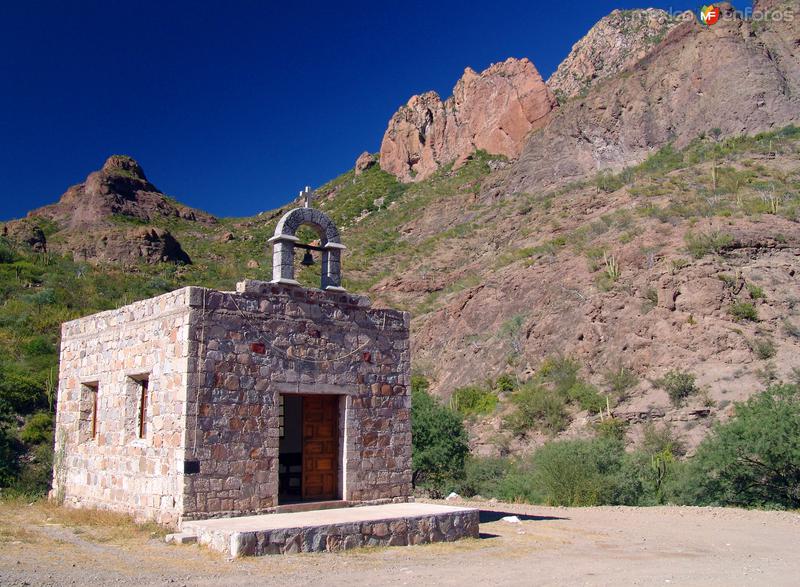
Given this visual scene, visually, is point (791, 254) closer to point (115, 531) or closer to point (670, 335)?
point (670, 335)

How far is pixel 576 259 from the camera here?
102ft

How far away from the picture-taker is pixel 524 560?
946 cm

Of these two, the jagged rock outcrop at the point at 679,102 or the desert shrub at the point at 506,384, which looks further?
the jagged rock outcrop at the point at 679,102

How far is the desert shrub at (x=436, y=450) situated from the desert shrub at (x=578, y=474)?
3.07 m

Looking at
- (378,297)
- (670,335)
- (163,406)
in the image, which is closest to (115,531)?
(163,406)

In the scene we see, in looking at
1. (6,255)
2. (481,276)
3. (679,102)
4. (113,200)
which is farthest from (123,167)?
(679,102)

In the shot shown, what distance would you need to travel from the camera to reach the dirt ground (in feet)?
25.9

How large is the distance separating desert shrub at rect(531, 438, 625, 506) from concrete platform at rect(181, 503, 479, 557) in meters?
5.51

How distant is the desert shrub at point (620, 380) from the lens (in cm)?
2331

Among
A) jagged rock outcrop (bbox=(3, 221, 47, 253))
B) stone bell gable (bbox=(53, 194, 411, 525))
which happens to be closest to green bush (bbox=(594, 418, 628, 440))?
stone bell gable (bbox=(53, 194, 411, 525))

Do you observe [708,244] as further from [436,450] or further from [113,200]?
[113,200]

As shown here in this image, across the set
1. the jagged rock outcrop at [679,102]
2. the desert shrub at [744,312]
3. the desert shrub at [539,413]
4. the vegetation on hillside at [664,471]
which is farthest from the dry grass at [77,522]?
the jagged rock outcrop at [679,102]

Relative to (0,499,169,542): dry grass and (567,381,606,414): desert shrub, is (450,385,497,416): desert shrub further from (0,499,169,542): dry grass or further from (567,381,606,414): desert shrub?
(0,499,169,542): dry grass

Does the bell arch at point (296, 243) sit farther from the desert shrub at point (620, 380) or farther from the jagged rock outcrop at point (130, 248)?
the jagged rock outcrop at point (130, 248)
